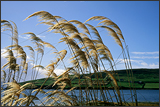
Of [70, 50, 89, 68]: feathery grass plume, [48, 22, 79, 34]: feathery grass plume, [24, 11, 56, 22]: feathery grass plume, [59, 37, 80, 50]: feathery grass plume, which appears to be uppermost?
[24, 11, 56, 22]: feathery grass plume

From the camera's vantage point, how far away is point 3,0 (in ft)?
12.4

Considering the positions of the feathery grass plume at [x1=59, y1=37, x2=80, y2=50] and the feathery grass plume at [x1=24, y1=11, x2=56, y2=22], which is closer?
the feathery grass plume at [x1=24, y1=11, x2=56, y2=22]

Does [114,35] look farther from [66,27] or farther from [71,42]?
[66,27]

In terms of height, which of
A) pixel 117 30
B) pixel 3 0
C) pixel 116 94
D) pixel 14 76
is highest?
pixel 3 0

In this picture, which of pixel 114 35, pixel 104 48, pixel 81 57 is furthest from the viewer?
pixel 104 48

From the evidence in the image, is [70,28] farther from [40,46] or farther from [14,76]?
[14,76]

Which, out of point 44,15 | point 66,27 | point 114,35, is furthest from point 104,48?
point 44,15

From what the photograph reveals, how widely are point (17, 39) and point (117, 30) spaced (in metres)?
3.46

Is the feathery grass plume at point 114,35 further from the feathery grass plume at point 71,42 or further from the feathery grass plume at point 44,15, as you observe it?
the feathery grass plume at point 44,15

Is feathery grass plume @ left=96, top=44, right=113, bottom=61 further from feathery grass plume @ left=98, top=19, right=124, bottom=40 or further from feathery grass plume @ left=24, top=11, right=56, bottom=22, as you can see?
feathery grass plume @ left=24, top=11, right=56, bottom=22

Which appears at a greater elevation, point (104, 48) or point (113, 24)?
point (113, 24)

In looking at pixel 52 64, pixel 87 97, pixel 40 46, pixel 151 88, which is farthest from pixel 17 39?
pixel 151 88

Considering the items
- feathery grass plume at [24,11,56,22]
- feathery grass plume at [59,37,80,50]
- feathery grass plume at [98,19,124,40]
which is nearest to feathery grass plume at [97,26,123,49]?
feathery grass plume at [98,19,124,40]

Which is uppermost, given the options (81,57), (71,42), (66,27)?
(66,27)
